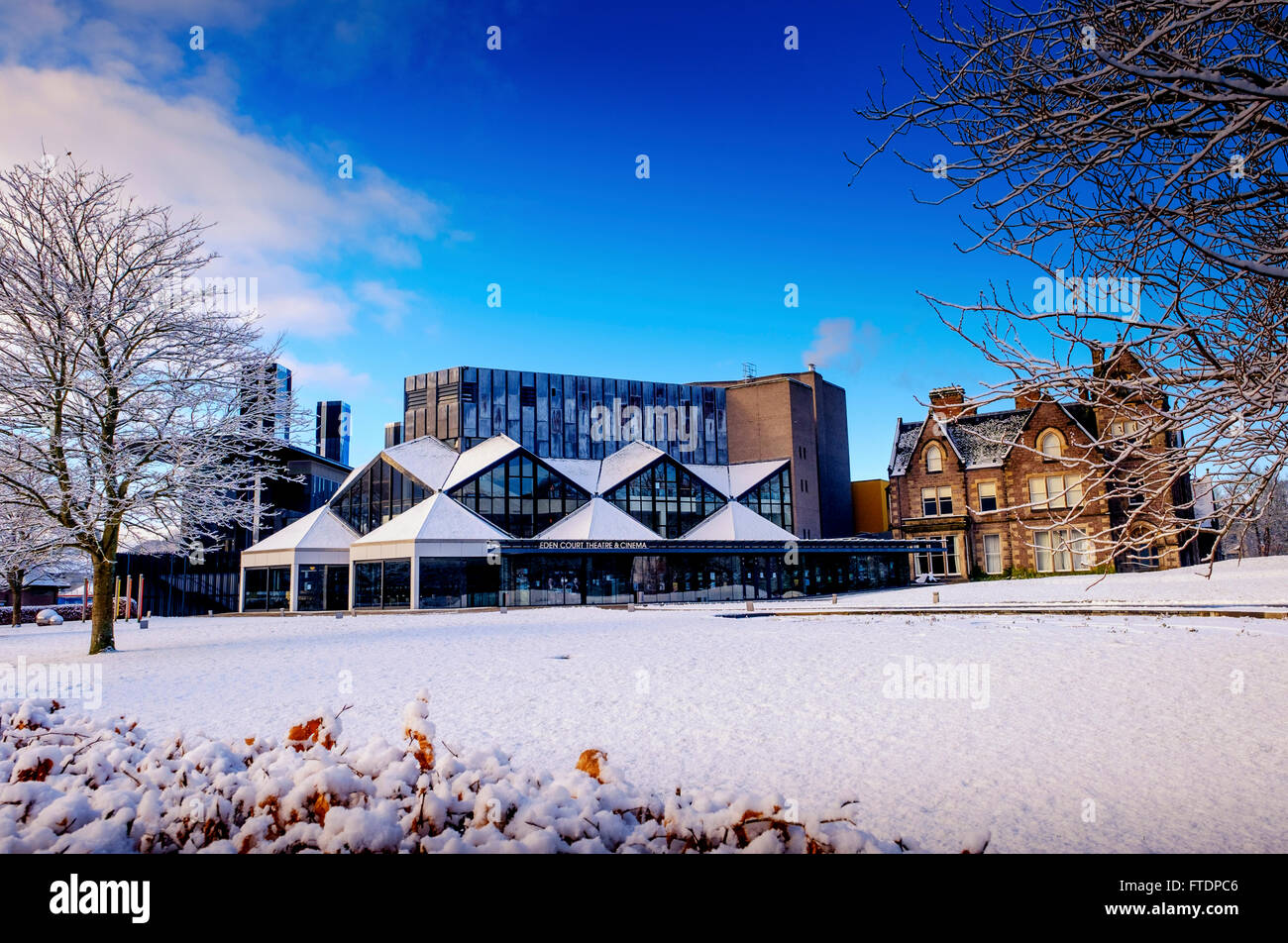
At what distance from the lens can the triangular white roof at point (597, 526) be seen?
41.2 m

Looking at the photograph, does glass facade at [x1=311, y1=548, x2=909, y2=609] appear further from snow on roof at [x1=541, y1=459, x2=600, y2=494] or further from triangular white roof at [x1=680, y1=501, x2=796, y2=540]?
snow on roof at [x1=541, y1=459, x2=600, y2=494]

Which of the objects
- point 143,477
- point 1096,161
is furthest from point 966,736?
point 143,477

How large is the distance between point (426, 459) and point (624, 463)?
12.4m

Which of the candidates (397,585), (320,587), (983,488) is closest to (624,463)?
(397,585)

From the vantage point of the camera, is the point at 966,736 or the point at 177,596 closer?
the point at 966,736

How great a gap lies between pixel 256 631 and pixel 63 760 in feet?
72.0

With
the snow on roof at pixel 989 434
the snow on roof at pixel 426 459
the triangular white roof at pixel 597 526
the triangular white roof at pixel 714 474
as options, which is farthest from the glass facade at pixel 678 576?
the snow on roof at pixel 989 434

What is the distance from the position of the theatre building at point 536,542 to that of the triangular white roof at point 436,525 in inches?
3.3

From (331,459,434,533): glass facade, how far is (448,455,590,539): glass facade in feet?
8.13

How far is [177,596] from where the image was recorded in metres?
50.9

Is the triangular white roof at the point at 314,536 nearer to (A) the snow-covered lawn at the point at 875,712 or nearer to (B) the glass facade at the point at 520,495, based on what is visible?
(B) the glass facade at the point at 520,495
